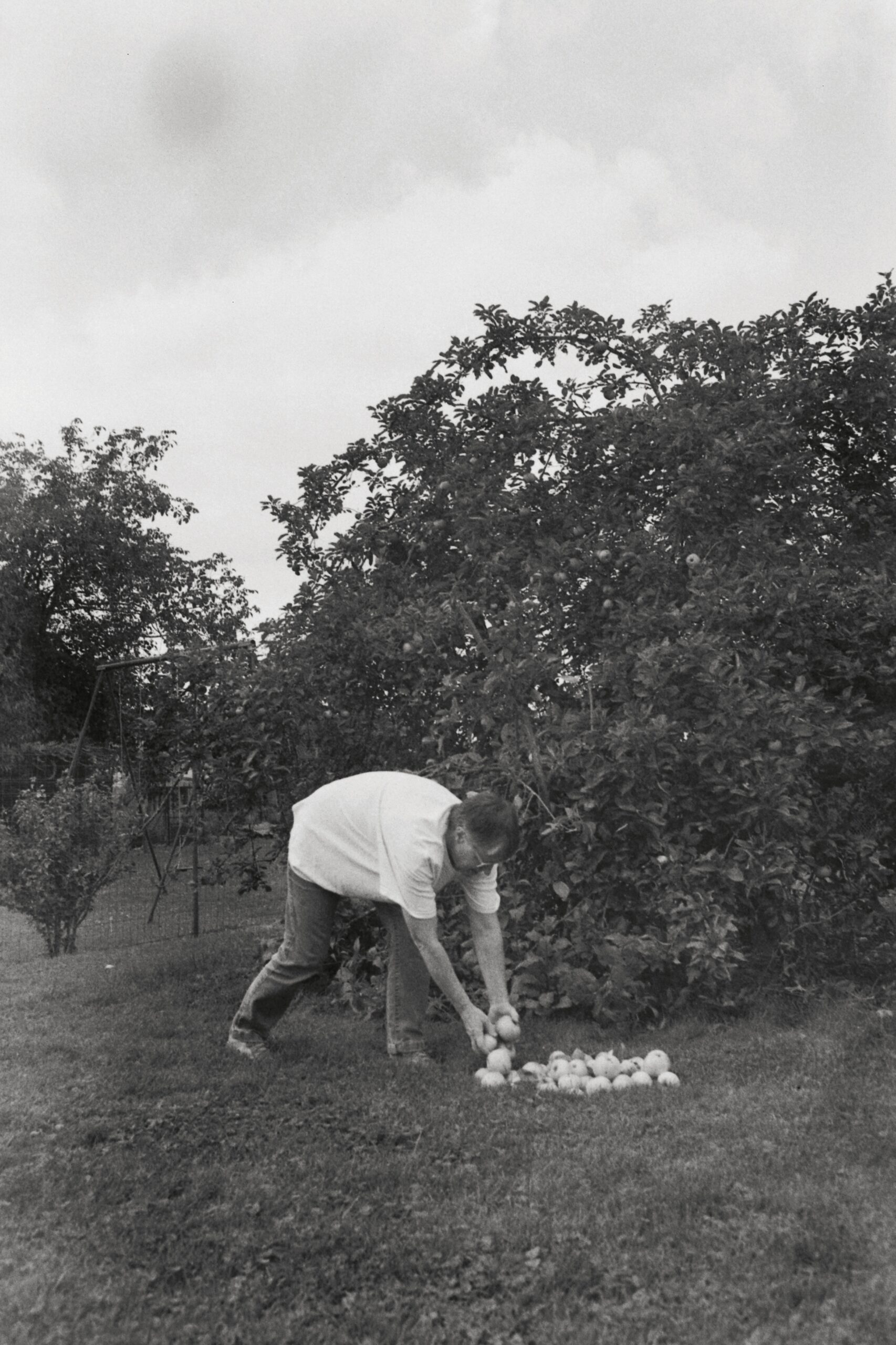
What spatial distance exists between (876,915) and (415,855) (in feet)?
8.64

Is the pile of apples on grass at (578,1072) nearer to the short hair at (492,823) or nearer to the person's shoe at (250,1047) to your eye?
the short hair at (492,823)

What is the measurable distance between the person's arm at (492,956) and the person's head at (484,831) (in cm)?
36

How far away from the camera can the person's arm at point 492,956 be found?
4.62 metres

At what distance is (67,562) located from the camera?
23.8m

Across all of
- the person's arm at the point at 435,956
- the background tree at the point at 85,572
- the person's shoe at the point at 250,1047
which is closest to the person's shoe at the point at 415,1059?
the person's arm at the point at 435,956

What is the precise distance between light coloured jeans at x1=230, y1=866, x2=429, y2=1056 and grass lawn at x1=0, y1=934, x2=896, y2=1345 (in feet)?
0.52

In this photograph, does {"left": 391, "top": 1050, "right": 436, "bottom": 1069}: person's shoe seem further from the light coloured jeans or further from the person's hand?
the person's hand

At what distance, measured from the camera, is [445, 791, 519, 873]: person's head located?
13.9 ft

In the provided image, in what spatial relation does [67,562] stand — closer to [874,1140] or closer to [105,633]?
[105,633]

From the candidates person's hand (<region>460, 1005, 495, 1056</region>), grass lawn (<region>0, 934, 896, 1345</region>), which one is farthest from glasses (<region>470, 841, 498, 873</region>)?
grass lawn (<region>0, 934, 896, 1345</region>)

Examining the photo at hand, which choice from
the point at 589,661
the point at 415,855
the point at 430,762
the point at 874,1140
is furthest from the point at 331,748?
the point at 874,1140

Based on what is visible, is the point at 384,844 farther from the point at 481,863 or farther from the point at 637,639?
the point at 637,639

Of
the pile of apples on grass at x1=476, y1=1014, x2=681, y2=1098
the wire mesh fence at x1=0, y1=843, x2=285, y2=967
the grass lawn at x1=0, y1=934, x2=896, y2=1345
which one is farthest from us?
the wire mesh fence at x1=0, y1=843, x2=285, y2=967

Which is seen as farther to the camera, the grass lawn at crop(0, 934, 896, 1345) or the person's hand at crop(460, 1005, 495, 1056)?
the person's hand at crop(460, 1005, 495, 1056)
